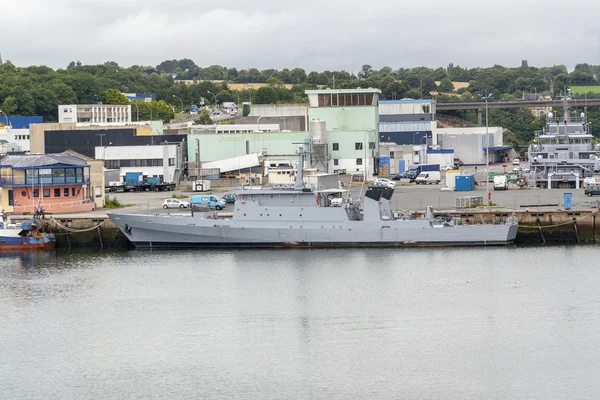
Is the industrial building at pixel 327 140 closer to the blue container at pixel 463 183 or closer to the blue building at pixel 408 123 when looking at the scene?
the blue container at pixel 463 183

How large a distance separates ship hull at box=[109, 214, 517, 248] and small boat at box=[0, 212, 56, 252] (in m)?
3.55

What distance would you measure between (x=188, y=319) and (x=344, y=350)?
248 inches

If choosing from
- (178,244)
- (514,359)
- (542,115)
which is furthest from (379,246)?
(542,115)

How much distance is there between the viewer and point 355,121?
79.1 metres

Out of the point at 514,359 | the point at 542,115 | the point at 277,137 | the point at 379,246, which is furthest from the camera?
the point at 542,115

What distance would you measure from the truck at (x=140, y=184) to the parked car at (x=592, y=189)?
2614 cm

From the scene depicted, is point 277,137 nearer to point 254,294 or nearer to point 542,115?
point 254,294

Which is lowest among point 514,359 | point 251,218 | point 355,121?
point 514,359

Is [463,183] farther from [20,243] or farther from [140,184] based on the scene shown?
[20,243]

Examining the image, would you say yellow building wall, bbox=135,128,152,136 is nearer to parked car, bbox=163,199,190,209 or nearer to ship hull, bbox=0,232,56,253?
parked car, bbox=163,199,190,209

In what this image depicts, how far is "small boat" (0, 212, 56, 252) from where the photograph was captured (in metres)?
50.2

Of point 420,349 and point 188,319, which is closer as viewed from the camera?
point 420,349

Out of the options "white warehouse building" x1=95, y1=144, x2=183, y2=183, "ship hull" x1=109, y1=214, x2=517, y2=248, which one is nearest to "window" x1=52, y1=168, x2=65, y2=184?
"ship hull" x1=109, y1=214, x2=517, y2=248

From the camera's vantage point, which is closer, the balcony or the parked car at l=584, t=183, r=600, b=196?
the balcony
